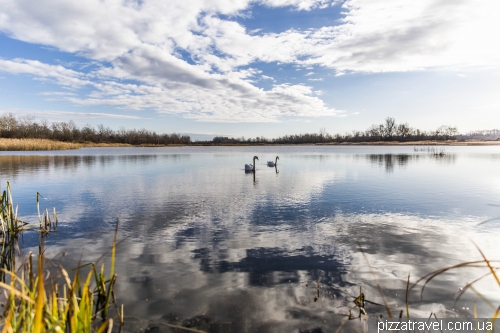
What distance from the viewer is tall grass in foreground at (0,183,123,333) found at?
203cm

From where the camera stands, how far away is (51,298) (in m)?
2.63

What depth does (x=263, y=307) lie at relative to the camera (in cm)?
391

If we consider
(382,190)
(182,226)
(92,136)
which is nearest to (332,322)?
(182,226)

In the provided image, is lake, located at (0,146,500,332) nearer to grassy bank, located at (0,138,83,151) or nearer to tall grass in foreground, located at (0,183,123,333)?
tall grass in foreground, located at (0,183,123,333)

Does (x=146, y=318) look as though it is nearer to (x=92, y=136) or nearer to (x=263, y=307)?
(x=263, y=307)

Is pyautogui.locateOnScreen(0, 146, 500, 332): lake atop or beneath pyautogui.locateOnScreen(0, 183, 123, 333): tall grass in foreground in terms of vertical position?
beneath

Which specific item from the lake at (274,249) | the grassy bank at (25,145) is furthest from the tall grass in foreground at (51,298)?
the grassy bank at (25,145)

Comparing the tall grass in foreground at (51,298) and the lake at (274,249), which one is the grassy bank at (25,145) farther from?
the tall grass in foreground at (51,298)

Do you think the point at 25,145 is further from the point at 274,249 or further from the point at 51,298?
the point at 51,298

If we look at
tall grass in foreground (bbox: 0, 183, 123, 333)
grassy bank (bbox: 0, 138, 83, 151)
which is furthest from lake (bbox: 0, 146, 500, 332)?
grassy bank (bbox: 0, 138, 83, 151)

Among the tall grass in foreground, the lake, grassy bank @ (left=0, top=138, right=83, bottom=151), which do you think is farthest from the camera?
grassy bank @ (left=0, top=138, right=83, bottom=151)

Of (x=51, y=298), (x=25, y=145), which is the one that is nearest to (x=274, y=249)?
(x=51, y=298)

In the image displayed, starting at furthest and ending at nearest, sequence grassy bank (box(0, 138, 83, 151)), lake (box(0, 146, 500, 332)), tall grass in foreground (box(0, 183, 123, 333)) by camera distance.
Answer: grassy bank (box(0, 138, 83, 151)), lake (box(0, 146, 500, 332)), tall grass in foreground (box(0, 183, 123, 333))

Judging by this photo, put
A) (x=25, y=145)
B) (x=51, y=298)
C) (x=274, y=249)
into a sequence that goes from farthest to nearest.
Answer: (x=25, y=145) < (x=274, y=249) < (x=51, y=298)
